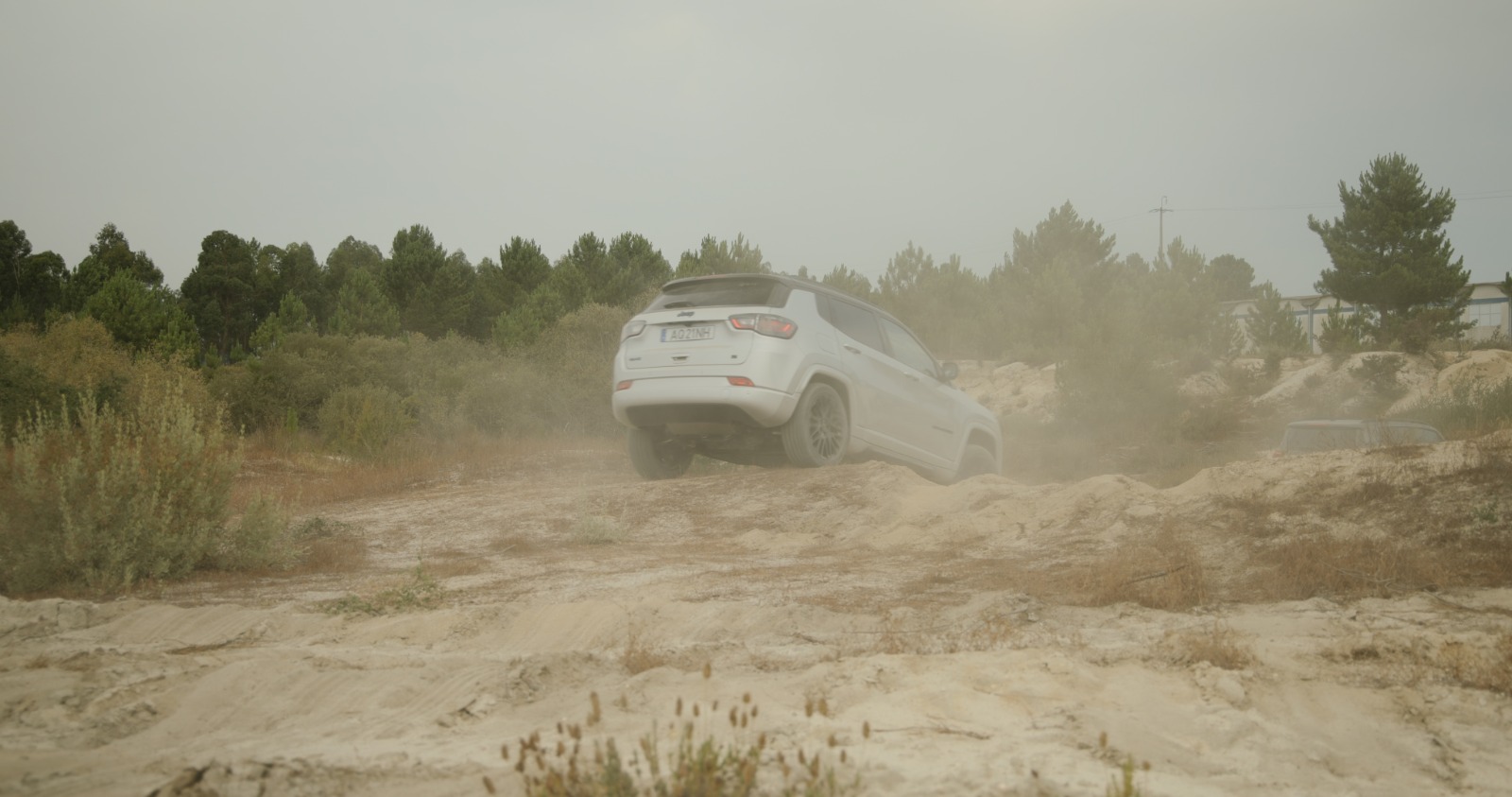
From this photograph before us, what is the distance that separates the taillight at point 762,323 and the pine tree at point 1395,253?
29.1 m

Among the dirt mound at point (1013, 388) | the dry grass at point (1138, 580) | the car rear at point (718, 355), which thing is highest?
the dirt mound at point (1013, 388)

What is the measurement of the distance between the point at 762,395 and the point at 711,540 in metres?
1.48

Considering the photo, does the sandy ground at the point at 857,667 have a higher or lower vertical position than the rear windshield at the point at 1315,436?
lower

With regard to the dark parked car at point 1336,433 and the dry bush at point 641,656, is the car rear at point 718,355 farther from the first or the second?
the dark parked car at point 1336,433

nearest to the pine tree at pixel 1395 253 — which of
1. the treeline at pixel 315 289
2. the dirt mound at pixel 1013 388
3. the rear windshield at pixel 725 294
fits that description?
the dirt mound at pixel 1013 388

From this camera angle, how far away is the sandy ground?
10.4 feet

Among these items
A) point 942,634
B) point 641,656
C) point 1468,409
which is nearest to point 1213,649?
point 942,634

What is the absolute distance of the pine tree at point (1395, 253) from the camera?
32156mm

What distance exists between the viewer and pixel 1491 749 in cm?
333

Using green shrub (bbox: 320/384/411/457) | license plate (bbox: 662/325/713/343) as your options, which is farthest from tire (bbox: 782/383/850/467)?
green shrub (bbox: 320/384/411/457)

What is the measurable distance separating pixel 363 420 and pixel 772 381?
12587mm

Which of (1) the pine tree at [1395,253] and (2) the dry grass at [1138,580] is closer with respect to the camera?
(2) the dry grass at [1138,580]

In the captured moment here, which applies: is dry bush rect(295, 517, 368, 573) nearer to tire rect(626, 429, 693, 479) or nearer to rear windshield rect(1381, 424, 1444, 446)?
tire rect(626, 429, 693, 479)

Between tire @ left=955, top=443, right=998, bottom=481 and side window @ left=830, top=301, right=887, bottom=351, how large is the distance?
1951 millimetres
